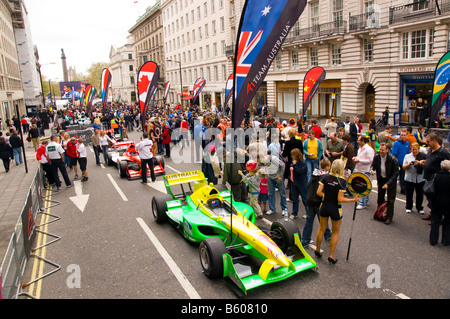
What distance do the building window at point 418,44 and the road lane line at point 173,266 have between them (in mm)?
20409

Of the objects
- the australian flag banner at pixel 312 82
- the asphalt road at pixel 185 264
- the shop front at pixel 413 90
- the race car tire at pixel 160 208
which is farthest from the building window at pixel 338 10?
the race car tire at pixel 160 208

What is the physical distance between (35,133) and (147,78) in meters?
9.39

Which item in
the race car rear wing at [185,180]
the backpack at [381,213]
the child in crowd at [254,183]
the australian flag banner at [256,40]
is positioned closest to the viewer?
the australian flag banner at [256,40]

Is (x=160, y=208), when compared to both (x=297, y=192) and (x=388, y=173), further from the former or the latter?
(x=388, y=173)

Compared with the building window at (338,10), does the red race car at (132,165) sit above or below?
below

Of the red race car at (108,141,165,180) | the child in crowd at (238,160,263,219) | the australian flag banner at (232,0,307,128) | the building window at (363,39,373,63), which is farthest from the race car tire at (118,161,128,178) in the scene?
the building window at (363,39,373,63)

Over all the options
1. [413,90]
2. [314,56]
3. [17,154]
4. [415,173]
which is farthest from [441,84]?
[314,56]

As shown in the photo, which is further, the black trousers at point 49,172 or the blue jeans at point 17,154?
the blue jeans at point 17,154

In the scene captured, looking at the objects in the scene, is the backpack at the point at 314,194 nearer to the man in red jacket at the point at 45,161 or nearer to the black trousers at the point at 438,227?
the black trousers at the point at 438,227

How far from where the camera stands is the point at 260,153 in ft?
26.7

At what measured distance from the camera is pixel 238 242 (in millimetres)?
6078

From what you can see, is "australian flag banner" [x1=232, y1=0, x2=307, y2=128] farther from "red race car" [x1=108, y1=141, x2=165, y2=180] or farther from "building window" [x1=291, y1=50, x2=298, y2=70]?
"building window" [x1=291, y1=50, x2=298, y2=70]

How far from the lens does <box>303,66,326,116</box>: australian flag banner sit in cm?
1584

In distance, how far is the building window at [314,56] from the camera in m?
30.0
